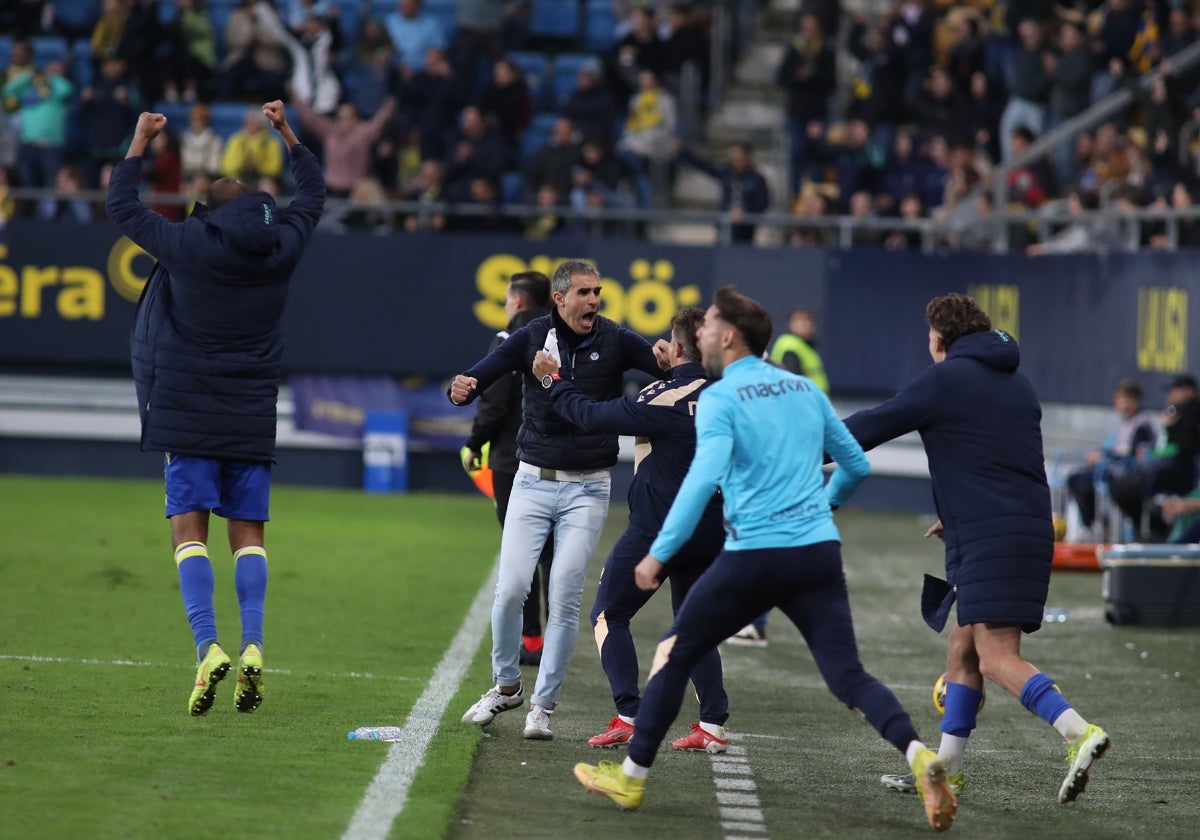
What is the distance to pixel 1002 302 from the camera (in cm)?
1992

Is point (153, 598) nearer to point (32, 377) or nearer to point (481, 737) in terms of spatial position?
point (481, 737)

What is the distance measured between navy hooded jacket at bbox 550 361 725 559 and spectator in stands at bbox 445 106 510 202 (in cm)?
1455

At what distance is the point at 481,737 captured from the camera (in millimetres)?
7500

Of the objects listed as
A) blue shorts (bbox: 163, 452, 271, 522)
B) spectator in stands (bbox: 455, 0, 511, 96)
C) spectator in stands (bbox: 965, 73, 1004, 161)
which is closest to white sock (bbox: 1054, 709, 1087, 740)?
blue shorts (bbox: 163, 452, 271, 522)

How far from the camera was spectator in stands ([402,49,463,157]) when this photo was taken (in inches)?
882

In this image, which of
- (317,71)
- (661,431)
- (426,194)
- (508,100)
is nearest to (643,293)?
(426,194)

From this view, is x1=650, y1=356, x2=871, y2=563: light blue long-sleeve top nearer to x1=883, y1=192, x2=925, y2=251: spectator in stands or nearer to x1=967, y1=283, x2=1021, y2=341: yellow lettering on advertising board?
x1=967, y1=283, x2=1021, y2=341: yellow lettering on advertising board

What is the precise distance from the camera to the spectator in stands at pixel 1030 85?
21.4m

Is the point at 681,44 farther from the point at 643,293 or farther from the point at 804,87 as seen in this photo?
the point at 643,293

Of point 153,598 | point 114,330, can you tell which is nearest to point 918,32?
point 114,330

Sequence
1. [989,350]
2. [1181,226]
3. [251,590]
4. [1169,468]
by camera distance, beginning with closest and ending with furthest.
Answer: [989,350]
[251,590]
[1169,468]
[1181,226]

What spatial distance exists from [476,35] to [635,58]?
2164 millimetres

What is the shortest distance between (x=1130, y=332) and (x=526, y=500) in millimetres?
11514

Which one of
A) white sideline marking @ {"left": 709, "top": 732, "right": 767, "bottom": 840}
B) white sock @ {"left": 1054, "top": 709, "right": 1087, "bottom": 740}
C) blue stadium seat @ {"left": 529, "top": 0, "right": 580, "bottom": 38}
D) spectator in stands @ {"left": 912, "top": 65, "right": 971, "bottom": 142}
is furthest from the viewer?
blue stadium seat @ {"left": 529, "top": 0, "right": 580, "bottom": 38}
